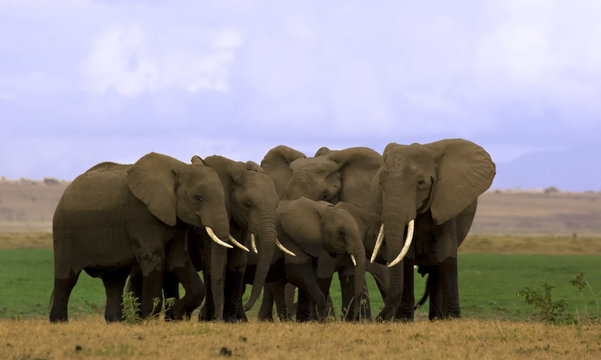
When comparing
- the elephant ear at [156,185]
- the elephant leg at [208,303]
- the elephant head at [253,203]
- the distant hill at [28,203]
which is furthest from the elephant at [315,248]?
the distant hill at [28,203]

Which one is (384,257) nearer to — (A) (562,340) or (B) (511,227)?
(A) (562,340)

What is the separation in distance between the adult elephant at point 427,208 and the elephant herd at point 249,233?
0.07 feet

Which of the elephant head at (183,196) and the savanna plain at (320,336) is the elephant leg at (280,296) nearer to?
the savanna plain at (320,336)

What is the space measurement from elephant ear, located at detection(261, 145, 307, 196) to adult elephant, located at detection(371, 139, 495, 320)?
15.2 feet

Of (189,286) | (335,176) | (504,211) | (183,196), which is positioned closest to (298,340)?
(189,286)

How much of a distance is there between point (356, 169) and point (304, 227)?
3670mm

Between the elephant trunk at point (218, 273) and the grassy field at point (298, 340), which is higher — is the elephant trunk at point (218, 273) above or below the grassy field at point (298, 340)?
above

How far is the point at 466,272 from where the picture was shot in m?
40.1

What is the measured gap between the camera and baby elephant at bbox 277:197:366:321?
17.8 meters

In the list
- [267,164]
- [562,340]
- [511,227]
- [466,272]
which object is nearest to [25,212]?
[511,227]

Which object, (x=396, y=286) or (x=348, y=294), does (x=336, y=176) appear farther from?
(x=396, y=286)

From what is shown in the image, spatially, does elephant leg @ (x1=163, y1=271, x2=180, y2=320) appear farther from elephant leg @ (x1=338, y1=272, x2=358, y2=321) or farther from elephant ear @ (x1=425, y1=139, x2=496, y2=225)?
elephant ear @ (x1=425, y1=139, x2=496, y2=225)

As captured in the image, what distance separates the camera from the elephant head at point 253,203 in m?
17.0

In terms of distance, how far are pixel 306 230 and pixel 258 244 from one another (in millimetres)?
923
